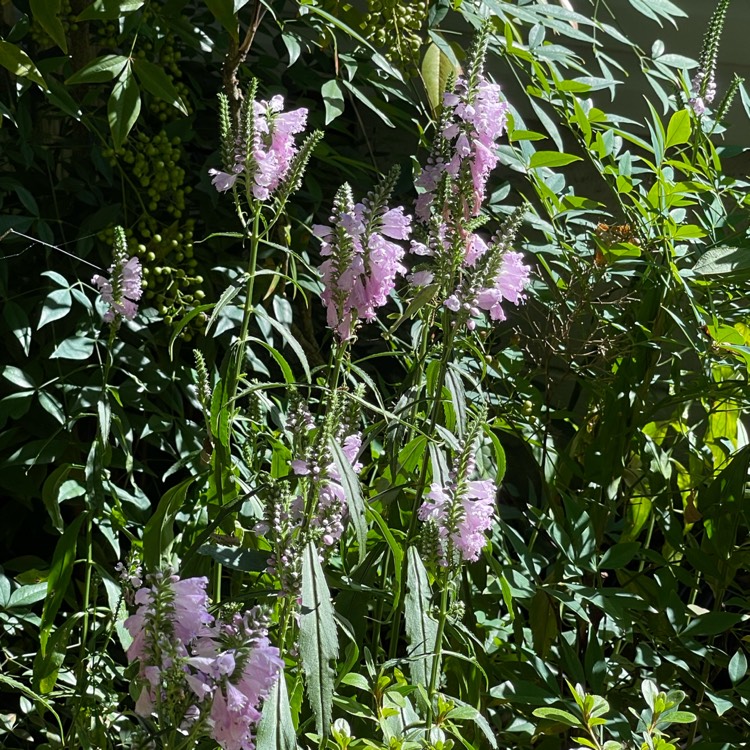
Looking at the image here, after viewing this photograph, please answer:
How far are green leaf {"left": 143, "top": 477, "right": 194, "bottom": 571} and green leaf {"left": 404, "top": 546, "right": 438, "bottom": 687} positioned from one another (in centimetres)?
23

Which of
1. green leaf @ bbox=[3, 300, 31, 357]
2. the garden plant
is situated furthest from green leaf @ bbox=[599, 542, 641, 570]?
green leaf @ bbox=[3, 300, 31, 357]

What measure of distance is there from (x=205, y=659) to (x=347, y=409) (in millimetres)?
365

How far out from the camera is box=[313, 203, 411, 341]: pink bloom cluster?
83cm

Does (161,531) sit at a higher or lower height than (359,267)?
lower

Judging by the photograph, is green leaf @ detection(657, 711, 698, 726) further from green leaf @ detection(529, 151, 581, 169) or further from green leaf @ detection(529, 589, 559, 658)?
green leaf @ detection(529, 151, 581, 169)

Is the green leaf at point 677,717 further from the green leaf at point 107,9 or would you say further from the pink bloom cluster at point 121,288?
the green leaf at point 107,9

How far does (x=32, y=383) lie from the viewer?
4.26 feet

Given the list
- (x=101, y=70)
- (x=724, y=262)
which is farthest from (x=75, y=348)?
(x=724, y=262)

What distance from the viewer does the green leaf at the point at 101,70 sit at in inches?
39.9

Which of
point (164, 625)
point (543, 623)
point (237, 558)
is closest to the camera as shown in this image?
point (164, 625)

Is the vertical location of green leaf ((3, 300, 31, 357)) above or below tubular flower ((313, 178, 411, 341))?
below

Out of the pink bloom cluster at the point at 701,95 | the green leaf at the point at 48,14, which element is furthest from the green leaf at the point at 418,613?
the pink bloom cluster at the point at 701,95

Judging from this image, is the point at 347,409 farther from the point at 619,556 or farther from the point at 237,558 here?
the point at 619,556

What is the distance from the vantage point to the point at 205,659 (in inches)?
25.2
